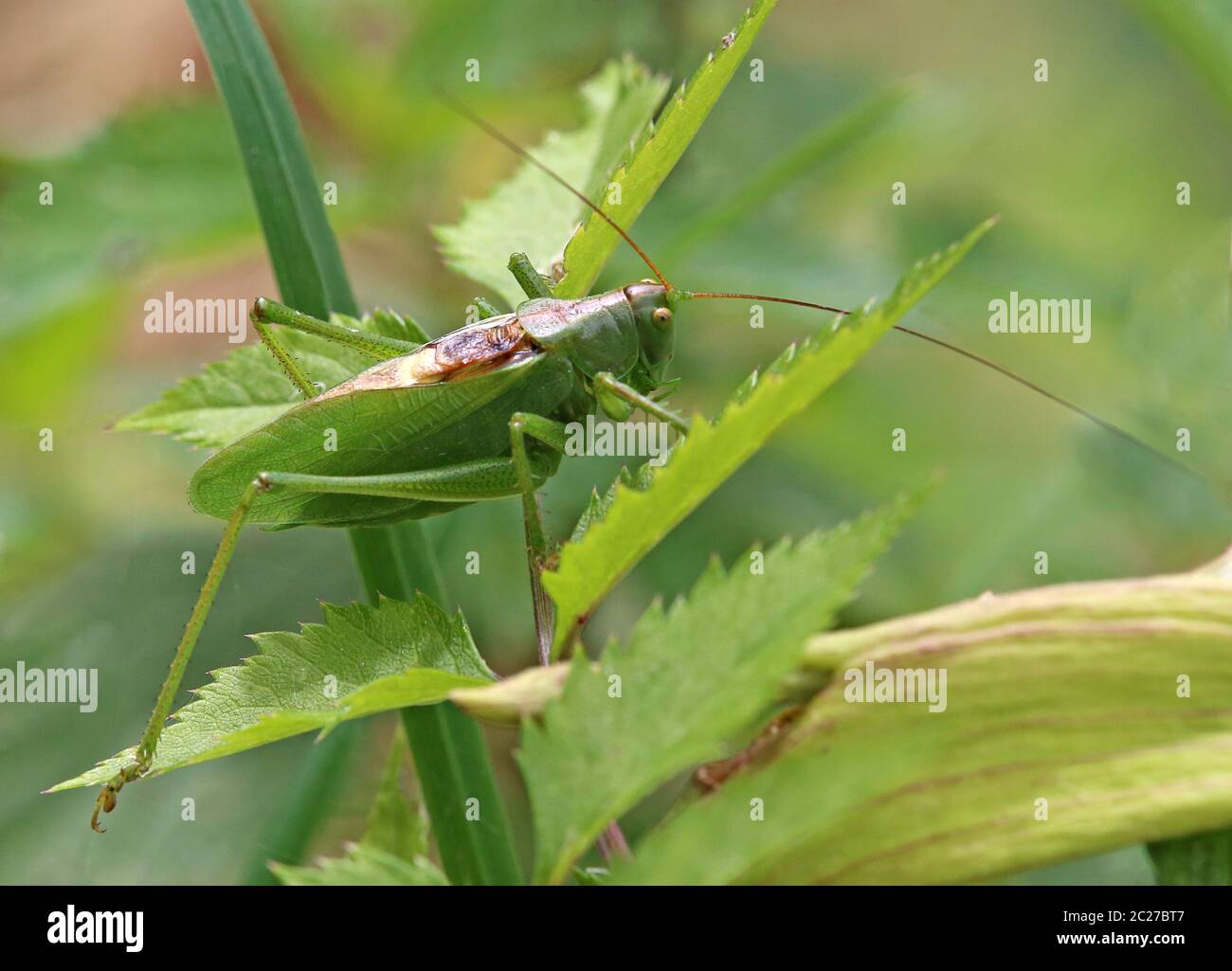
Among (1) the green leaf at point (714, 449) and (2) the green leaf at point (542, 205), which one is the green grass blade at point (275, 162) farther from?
(1) the green leaf at point (714, 449)

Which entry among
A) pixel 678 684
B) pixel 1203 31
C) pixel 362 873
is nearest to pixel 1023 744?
pixel 678 684

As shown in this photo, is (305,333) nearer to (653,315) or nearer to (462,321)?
(653,315)

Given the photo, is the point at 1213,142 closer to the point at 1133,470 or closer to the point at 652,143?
the point at 1133,470

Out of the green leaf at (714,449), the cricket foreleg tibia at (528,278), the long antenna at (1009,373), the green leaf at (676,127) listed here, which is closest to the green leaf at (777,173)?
the long antenna at (1009,373)

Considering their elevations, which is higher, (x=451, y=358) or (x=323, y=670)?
(x=451, y=358)

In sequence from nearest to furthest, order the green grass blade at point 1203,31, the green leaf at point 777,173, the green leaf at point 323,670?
the green leaf at point 323,670 → the green grass blade at point 1203,31 → the green leaf at point 777,173
